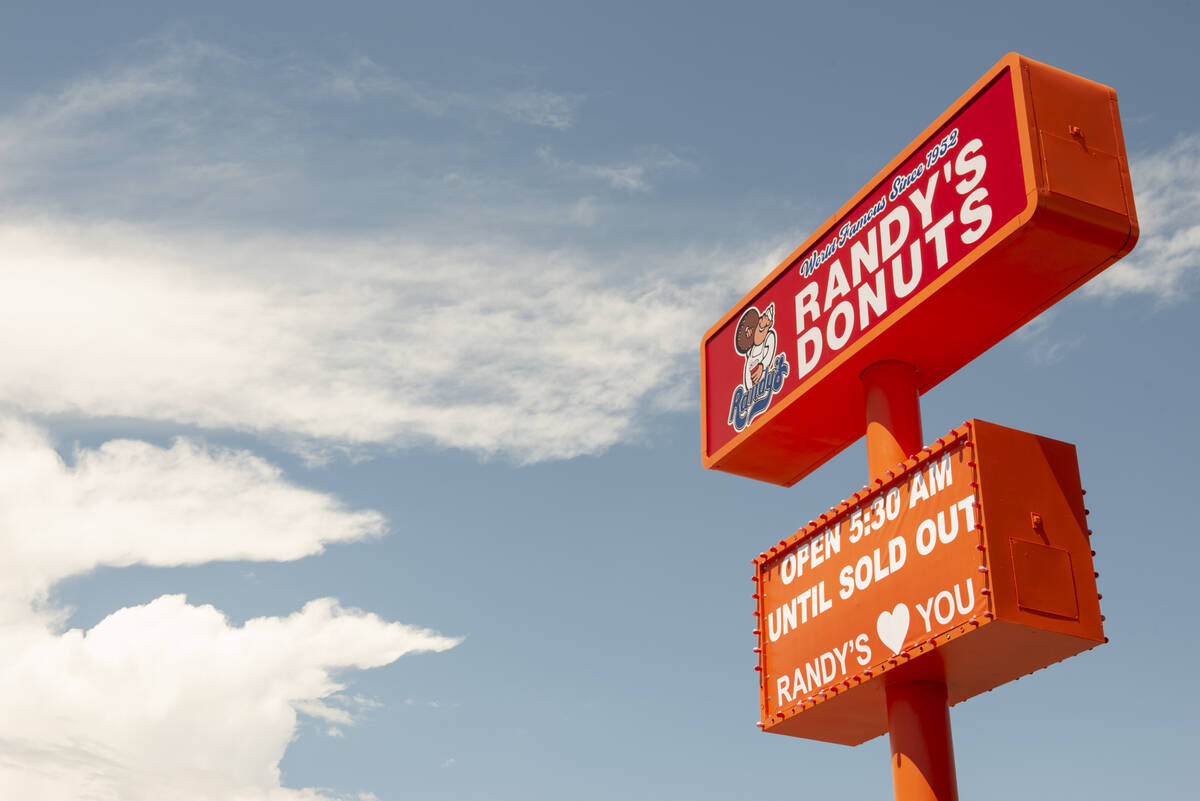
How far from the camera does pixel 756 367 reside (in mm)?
16281

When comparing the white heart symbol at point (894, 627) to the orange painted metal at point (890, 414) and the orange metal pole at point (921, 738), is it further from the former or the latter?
the orange painted metal at point (890, 414)

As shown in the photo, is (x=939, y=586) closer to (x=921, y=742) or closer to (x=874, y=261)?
(x=921, y=742)

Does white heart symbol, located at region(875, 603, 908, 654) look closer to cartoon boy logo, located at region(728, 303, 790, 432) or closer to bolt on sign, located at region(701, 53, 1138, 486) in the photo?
bolt on sign, located at region(701, 53, 1138, 486)

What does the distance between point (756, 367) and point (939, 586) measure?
5.41 meters

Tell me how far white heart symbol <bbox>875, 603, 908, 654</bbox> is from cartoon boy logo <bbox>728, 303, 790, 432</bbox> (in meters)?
4.14

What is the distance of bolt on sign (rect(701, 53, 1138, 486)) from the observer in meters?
12.0

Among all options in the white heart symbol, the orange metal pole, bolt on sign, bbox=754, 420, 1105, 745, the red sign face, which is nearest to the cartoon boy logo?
the red sign face

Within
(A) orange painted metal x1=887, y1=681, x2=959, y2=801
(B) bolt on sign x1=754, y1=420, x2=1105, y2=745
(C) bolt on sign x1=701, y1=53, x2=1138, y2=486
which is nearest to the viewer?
(B) bolt on sign x1=754, y1=420, x2=1105, y2=745

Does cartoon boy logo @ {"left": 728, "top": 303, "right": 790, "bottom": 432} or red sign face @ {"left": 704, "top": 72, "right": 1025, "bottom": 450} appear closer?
red sign face @ {"left": 704, "top": 72, "right": 1025, "bottom": 450}

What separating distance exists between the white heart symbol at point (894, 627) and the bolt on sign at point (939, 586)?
0.02 meters

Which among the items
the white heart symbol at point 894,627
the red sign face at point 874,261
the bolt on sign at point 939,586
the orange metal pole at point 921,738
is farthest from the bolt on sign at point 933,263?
the orange metal pole at point 921,738

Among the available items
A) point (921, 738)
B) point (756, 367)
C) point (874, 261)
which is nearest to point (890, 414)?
point (874, 261)

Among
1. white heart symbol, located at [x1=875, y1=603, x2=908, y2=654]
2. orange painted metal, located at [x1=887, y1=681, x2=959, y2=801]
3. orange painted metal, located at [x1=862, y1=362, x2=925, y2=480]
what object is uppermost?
orange painted metal, located at [x1=862, y1=362, x2=925, y2=480]

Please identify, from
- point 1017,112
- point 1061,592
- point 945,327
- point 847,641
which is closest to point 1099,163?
point 1017,112
